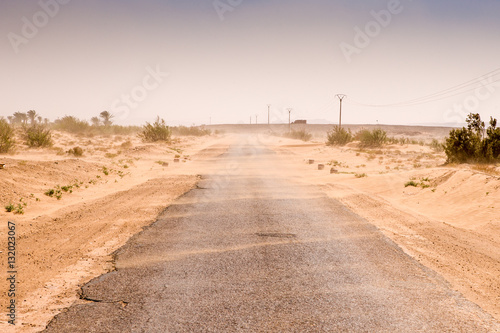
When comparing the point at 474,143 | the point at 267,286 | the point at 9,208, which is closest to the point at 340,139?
the point at 474,143

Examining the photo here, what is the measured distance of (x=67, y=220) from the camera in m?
9.16

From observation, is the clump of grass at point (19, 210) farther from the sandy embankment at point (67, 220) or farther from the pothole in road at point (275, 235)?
the pothole in road at point (275, 235)

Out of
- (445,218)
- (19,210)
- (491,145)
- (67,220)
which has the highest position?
(491,145)

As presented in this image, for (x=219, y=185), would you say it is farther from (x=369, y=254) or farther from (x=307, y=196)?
(x=369, y=254)

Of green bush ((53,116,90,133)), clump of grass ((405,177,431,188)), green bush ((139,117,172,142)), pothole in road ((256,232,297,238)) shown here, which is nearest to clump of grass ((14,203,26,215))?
pothole in road ((256,232,297,238))

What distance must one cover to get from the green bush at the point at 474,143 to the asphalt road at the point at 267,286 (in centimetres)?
1417

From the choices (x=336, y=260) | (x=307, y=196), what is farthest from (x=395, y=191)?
(x=336, y=260)

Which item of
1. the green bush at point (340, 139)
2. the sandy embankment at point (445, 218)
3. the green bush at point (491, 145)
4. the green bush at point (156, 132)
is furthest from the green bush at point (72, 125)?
the green bush at point (491, 145)

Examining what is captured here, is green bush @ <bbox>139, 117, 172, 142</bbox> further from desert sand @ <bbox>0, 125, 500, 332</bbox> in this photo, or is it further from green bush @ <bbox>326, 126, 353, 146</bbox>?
desert sand @ <bbox>0, 125, 500, 332</bbox>

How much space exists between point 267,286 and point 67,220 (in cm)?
633

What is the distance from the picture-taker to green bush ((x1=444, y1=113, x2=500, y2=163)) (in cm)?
1906

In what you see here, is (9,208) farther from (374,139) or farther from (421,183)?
(374,139)

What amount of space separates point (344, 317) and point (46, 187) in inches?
477

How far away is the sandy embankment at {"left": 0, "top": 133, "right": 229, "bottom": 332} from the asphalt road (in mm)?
389
